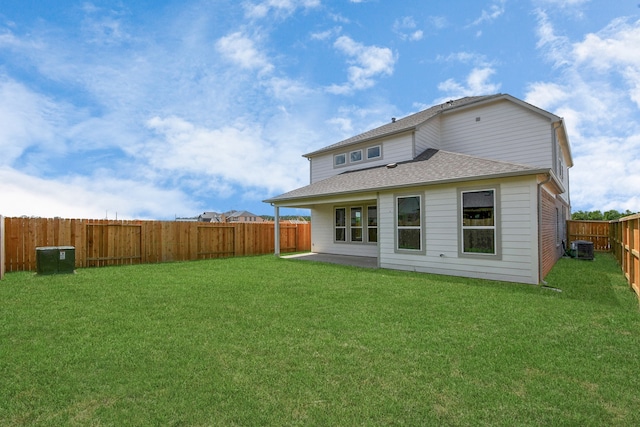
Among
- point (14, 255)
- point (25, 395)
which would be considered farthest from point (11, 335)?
point (14, 255)

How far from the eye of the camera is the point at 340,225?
14.2 metres

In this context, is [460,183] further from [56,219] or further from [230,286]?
[56,219]

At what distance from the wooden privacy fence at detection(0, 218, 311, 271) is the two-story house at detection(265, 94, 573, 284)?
2.64 m

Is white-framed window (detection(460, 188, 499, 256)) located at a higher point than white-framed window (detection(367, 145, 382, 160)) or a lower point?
lower

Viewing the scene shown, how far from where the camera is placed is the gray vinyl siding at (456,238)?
712 cm

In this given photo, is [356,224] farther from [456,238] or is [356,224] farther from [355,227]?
[456,238]

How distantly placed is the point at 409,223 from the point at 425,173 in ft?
5.40

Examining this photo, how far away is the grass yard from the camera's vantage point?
7.76 feet

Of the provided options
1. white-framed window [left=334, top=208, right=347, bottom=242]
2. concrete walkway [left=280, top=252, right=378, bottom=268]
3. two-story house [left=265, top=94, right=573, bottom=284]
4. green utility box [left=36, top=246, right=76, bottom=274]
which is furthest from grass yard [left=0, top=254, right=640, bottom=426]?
white-framed window [left=334, top=208, right=347, bottom=242]

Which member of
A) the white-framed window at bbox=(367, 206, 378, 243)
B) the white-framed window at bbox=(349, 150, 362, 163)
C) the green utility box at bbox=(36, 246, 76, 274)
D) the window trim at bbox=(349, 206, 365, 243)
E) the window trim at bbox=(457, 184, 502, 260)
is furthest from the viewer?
the white-framed window at bbox=(349, 150, 362, 163)

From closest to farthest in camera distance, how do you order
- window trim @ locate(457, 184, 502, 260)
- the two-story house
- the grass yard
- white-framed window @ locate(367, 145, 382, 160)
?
the grass yard, the two-story house, window trim @ locate(457, 184, 502, 260), white-framed window @ locate(367, 145, 382, 160)

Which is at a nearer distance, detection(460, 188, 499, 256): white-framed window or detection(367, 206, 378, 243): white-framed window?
detection(460, 188, 499, 256): white-framed window

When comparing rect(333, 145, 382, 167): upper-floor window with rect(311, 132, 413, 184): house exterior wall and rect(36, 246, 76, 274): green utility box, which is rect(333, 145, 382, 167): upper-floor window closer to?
rect(311, 132, 413, 184): house exterior wall

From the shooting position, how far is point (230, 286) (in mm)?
7066
